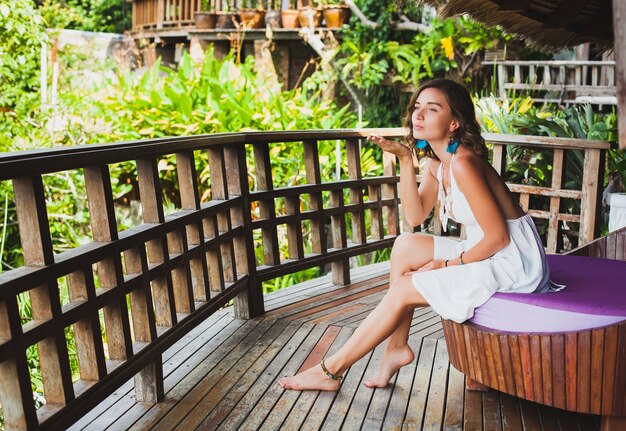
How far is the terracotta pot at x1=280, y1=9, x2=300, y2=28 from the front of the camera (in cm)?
1236

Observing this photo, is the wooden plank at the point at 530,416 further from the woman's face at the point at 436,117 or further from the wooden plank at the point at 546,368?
the woman's face at the point at 436,117

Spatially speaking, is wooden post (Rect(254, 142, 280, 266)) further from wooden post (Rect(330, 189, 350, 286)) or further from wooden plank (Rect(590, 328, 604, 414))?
wooden plank (Rect(590, 328, 604, 414))

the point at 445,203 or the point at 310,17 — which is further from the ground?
the point at 310,17

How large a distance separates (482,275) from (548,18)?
1.63 metres

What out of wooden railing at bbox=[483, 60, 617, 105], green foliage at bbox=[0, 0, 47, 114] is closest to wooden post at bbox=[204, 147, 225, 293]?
green foliage at bbox=[0, 0, 47, 114]

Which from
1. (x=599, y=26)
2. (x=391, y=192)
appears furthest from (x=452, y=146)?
(x=391, y=192)

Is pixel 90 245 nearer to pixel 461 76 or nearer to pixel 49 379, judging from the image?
pixel 49 379

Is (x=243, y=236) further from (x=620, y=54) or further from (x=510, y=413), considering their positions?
(x=620, y=54)

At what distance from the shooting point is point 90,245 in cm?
228

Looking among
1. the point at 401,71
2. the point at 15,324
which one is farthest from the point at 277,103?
the point at 15,324

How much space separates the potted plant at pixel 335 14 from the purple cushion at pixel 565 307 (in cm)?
1007

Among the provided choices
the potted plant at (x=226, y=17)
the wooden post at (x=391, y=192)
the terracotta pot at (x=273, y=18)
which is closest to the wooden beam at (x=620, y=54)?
the wooden post at (x=391, y=192)

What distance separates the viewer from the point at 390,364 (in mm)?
2729

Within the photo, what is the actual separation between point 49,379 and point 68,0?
15845 millimetres
